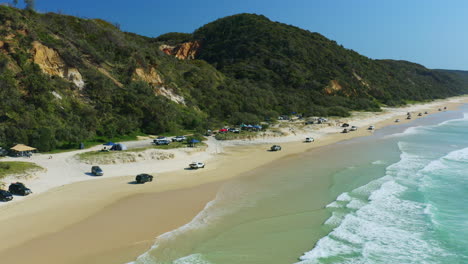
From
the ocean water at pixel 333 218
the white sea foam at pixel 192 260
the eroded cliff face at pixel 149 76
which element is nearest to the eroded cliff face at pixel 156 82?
the eroded cliff face at pixel 149 76

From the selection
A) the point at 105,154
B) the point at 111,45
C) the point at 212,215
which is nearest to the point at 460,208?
the point at 212,215

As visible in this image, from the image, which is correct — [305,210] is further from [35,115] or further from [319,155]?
[35,115]

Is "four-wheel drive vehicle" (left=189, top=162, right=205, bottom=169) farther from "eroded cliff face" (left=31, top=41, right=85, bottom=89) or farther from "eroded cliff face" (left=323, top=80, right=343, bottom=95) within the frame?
"eroded cliff face" (left=323, top=80, right=343, bottom=95)

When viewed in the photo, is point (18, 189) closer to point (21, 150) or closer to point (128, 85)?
point (21, 150)

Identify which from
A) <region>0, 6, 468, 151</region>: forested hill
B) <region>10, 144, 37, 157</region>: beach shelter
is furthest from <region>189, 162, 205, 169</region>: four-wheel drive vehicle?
<region>10, 144, 37, 157</region>: beach shelter

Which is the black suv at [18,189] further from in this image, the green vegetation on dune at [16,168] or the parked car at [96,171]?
the parked car at [96,171]
